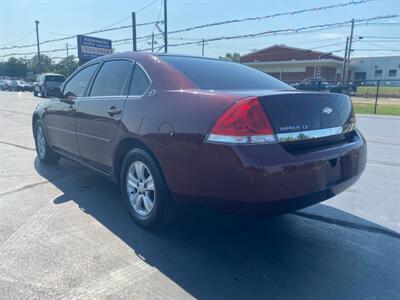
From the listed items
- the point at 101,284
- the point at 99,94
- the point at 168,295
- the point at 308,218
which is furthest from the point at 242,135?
the point at 99,94

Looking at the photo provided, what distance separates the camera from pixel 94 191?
4277 mm

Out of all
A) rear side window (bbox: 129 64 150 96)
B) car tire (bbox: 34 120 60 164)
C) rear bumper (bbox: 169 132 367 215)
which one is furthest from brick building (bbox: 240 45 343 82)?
rear bumper (bbox: 169 132 367 215)

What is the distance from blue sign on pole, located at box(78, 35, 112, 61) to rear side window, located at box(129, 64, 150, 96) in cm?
2292

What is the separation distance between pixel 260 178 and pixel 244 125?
1.23ft

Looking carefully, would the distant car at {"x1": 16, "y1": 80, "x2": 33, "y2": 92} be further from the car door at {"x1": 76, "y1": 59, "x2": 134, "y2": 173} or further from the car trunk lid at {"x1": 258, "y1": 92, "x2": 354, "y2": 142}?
the car trunk lid at {"x1": 258, "y1": 92, "x2": 354, "y2": 142}

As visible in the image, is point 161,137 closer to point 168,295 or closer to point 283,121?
point 283,121

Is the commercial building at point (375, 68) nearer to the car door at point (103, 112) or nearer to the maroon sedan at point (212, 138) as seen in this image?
the car door at point (103, 112)

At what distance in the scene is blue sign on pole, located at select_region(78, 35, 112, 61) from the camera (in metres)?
24.0

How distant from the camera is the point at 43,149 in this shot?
5.46m

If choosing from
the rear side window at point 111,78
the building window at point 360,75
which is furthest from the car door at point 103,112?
the building window at point 360,75

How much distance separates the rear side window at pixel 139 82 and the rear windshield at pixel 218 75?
10.2 inches

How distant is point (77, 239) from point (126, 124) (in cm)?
113

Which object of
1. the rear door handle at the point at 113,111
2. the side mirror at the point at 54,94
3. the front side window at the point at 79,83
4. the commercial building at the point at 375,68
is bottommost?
the rear door handle at the point at 113,111

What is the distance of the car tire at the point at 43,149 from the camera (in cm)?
534
